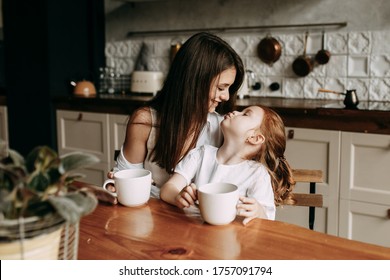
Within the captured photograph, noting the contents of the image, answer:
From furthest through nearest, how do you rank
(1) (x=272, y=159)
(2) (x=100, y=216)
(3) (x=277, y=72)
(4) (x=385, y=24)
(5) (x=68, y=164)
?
(3) (x=277, y=72) < (4) (x=385, y=24) < (1) (x=272, y=159) < (2) (x=100, y=216) < (5) (x=68, y=164)

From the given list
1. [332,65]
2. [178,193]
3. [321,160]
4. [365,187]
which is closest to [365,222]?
[365,187]

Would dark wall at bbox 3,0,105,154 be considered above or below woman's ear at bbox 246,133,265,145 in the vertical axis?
above

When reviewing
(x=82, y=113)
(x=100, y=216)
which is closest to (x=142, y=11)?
(x=82, y=113)

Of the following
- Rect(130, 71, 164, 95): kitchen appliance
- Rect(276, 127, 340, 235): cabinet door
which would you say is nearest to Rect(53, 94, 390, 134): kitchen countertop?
Rect(276, 127, 340, 235): cabinet door

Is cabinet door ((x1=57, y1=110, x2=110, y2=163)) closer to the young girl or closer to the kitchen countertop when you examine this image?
the kitchen countertop

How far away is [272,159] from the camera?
55.1 inches

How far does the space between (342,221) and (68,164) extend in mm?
2043

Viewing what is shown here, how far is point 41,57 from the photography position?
3.46 meters

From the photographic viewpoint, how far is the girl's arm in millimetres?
1099

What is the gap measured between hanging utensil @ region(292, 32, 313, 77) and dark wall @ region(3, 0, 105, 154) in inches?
65.8

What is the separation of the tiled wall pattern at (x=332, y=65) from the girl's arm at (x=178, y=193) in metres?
1.89

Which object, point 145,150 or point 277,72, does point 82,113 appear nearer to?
point 277,72

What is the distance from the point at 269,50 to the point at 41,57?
1.66m

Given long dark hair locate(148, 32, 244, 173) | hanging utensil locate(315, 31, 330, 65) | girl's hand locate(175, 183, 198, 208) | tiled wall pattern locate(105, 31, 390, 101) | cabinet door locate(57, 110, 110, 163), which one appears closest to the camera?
girl's hand locate(175, 183, 198, 208)
